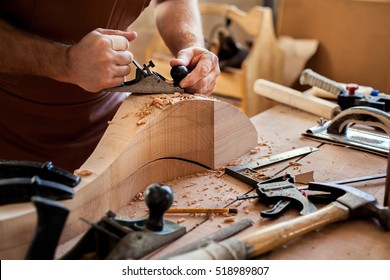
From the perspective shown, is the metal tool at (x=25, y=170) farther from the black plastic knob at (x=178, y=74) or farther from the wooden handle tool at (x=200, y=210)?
the black plastic knob at (x=178, y=74)

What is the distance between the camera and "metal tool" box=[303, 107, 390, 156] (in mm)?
1682

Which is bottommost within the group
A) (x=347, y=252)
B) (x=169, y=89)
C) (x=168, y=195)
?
(x=347, y=252)

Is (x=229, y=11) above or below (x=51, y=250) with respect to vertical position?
above

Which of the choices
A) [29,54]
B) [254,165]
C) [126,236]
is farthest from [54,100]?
[126,236]

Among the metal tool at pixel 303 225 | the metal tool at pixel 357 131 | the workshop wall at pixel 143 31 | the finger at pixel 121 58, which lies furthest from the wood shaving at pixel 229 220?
the workshop wall at pixel 143 31

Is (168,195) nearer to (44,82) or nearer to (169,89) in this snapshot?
(169,89)

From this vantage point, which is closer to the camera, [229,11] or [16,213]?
[16,213]

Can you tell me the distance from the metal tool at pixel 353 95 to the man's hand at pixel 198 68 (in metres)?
0.55

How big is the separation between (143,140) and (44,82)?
50cm

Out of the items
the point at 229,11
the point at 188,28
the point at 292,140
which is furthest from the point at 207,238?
the point at 229,11

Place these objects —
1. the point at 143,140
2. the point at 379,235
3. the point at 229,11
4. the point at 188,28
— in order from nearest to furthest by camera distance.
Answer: the point at 379,235 < the point at 143,140 < the point at 188,28 < the point at 229,11

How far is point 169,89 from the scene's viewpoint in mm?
1548

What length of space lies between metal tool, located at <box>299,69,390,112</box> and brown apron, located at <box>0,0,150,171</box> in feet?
2.75

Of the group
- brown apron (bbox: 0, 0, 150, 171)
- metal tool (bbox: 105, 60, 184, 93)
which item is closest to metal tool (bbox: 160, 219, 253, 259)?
metal tool (bbox: 105, 60, 184, 93)
